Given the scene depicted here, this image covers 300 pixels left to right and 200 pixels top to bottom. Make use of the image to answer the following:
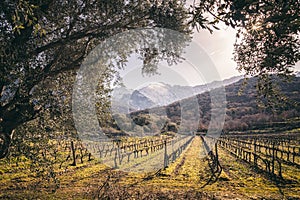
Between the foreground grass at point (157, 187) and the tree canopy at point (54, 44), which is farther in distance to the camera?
the foreground grass at point (157, 187)

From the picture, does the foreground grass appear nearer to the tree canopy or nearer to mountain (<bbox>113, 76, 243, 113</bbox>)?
mountain (<bbox>113, 76, 243, 113</bbox>)

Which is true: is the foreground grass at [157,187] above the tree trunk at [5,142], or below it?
below

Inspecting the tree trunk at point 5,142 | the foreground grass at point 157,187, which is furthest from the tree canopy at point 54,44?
the foreground grass at point 157,187

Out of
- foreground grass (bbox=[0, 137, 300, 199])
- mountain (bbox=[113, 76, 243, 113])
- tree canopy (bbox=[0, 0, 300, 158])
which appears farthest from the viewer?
mountain (bbox=[113, 76, 243, 113])

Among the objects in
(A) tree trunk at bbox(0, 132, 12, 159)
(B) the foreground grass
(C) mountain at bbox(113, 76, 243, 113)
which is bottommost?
(B) the foreground grass

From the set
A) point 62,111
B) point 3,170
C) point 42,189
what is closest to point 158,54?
point 62,111

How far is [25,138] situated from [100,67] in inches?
222

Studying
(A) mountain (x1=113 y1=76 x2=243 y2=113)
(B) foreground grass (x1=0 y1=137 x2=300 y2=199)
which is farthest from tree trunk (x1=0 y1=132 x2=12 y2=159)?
(B) foreground grass (x1=0 y1=137 x2=300 y2=199)

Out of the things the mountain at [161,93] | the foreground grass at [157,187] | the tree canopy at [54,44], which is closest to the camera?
the tree canopy at [54,44]

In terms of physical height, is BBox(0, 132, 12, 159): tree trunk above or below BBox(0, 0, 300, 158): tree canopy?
below

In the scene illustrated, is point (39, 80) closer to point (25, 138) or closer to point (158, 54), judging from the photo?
point (25, 138)

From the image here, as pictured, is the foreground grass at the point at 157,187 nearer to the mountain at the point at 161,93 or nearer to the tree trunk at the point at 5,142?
the mountain at the point at 161,93

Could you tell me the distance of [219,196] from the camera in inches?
618

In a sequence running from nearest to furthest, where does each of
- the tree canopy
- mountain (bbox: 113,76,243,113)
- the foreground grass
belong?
the tree canopy < the foreground grass < mountain (bbox: 113,76,243,113)
